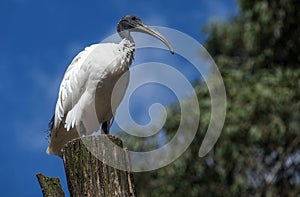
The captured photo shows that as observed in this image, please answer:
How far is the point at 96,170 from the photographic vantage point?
19.5 ft

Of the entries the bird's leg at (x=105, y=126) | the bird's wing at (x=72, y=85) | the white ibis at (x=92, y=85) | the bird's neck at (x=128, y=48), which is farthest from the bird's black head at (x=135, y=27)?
the bird's leg at (x=105, y=126)

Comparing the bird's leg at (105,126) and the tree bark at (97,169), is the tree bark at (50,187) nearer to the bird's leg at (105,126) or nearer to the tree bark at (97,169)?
the tree bark at (97,169)

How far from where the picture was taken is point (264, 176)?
17.9 meters

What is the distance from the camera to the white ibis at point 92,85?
8.48 m

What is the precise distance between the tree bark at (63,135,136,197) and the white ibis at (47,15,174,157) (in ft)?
7.68

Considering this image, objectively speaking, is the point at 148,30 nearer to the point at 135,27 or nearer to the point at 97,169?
the point at 135,27

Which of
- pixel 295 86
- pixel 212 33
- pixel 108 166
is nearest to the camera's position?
pixel 108 166

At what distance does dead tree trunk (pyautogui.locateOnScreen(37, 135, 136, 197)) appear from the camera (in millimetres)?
Answer: 5879

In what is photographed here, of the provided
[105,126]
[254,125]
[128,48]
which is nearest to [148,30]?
[128,48]

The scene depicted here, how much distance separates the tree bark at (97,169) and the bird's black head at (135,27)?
3.07 metres

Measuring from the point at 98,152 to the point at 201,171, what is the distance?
12.1 meters

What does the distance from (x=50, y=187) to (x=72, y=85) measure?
297 centimetres

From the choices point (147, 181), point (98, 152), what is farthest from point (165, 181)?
point (98, 152)

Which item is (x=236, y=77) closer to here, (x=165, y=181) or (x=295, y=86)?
(x=295, y=86)
